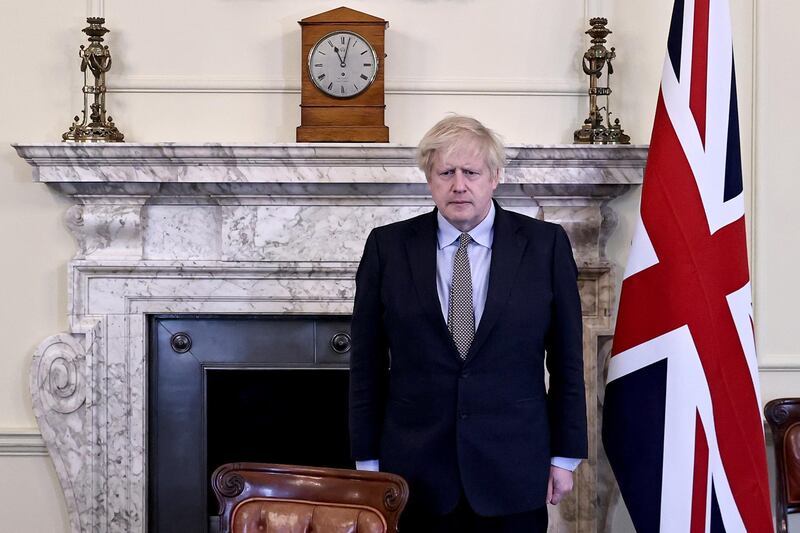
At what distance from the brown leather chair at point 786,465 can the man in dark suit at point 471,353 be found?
0.93 meters

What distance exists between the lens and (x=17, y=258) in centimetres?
340

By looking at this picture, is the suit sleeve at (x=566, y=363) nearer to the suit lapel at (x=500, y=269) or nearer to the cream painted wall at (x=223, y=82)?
the suit lapel at (x=500, y=269)

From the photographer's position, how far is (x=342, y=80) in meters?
3.26

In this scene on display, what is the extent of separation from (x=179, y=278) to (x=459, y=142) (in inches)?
60.4

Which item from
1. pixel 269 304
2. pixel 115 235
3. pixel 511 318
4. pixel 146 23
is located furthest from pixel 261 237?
pixel 511 318

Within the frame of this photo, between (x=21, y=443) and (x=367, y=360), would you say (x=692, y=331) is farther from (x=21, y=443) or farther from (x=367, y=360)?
(x=21, y=443)

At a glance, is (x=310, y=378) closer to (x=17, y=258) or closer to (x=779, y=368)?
(x=17, y=258)

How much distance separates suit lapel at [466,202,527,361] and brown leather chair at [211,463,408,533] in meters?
0.37

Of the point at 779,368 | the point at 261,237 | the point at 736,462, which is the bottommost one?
the point at 736,462

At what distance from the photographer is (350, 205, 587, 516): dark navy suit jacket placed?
7.23 feet

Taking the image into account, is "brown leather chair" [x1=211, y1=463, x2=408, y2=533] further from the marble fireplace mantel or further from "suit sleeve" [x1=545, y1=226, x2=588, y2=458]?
the marble fireplace mantel

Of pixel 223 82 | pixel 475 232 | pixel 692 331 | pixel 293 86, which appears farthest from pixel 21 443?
pixel 692 331

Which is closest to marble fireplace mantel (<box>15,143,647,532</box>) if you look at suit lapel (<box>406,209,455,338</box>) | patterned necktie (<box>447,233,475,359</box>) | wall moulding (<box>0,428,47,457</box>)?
wall moulding (<box>0,428,47,457</box>)

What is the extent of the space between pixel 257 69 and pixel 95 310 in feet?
3.40
